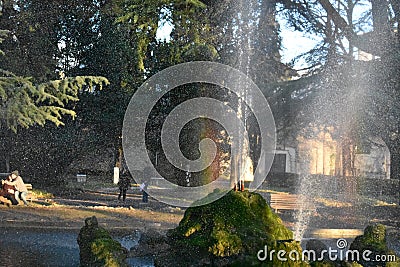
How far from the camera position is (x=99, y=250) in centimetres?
652

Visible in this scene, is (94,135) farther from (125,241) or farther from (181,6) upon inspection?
(125,241)

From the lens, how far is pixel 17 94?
1390 centimetres

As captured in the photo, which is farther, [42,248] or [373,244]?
[42,248]

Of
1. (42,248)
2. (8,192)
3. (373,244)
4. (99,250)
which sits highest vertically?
(8,192)

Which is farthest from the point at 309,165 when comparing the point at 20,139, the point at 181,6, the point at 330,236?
the point at 330,236

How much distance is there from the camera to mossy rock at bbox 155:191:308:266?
6.00 meters

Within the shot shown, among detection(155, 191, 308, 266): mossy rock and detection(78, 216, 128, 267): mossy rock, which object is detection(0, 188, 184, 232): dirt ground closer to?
detection(78, 216, 128, 267): mossy rock

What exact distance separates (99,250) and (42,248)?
3.06 metres

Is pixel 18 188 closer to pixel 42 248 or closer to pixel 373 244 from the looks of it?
pixel 42 248

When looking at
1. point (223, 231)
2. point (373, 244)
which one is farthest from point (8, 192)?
point (373, 244)

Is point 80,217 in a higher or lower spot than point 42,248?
higher

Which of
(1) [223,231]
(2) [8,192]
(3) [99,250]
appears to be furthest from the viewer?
(2) [8,192]

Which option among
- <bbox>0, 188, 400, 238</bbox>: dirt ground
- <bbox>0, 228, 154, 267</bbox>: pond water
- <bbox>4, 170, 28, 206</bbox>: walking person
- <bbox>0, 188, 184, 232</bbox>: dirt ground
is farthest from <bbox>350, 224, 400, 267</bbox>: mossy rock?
<bbox>4, 170, 28, 206</bbox>: walking person

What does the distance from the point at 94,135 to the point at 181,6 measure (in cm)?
1004
